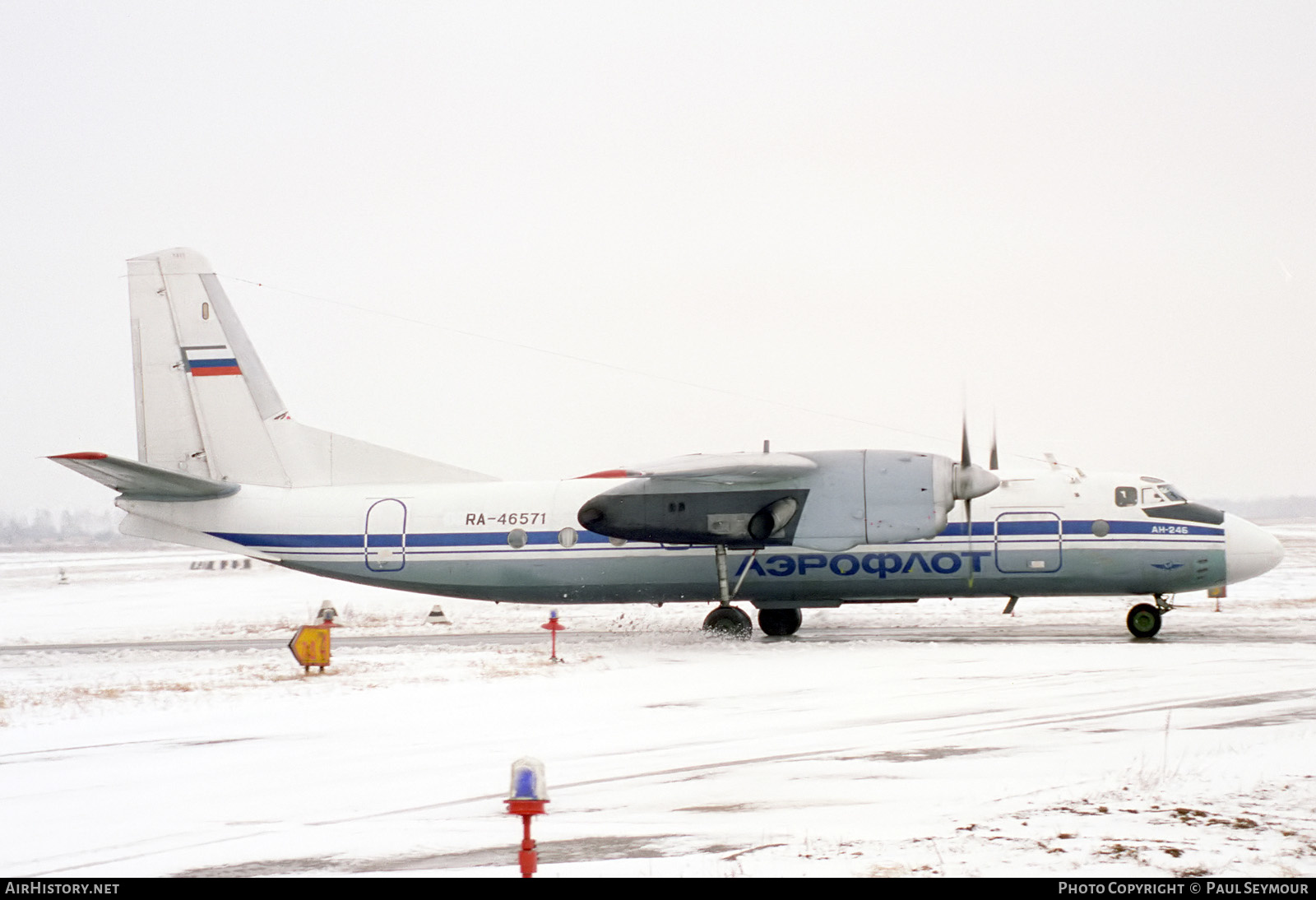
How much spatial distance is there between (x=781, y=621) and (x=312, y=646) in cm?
990

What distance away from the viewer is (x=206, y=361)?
2377 cm

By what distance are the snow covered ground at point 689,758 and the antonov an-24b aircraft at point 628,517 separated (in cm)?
139

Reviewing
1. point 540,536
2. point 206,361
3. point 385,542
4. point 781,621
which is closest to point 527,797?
point 540,536

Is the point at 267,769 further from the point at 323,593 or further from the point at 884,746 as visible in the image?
the point at 323,593

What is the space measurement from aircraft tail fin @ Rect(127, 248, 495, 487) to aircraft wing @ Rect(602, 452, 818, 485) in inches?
196

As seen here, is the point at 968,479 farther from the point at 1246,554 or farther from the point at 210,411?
the point at 210,411

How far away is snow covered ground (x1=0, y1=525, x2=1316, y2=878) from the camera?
23.4 feet

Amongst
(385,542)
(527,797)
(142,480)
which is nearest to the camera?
(527,797)

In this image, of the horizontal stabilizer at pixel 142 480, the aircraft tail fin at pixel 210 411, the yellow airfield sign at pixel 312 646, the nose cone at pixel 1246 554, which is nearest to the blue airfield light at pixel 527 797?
the yellow airfield sign at pixel 312 646

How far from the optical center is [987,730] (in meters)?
11.3

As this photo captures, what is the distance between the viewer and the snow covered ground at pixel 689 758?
23.4 feet

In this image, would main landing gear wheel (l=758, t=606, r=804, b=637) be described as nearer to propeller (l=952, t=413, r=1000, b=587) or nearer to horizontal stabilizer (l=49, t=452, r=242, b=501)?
propeller (l=952, t=413, r=1000, b=587)

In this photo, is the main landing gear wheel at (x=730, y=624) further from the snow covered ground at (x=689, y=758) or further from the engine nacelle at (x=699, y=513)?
the engine nacelle at (x=699, y=513)

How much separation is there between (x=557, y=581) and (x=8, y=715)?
1059 centimetres
